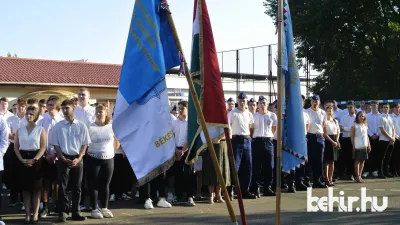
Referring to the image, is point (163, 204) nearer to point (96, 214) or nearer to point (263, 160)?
point (96, 214)

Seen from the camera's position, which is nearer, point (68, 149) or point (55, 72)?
point (68, 149)

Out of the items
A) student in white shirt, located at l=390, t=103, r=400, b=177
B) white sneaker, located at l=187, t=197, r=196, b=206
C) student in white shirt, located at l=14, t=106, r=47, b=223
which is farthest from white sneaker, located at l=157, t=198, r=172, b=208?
student in white shirt, located at l=390, t=103, r=400, b=177

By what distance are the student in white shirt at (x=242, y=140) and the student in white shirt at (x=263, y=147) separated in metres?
0.35

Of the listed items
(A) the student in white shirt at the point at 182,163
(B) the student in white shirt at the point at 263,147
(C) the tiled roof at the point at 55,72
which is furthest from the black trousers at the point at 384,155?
(C) the tiled roof at the point at 55,72

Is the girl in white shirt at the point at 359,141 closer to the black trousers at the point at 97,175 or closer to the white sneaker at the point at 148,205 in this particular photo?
the white sneaker at the point at 148,205

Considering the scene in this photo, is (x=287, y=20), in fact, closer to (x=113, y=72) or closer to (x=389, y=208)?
(x=389, y=208)

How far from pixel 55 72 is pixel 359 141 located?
27.6m

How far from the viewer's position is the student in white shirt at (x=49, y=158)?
984cm

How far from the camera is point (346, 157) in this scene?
15938 millimetres

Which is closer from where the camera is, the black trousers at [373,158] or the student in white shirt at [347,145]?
the student in white shirt at [347,145]

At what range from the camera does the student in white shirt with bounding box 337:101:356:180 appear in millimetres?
15883

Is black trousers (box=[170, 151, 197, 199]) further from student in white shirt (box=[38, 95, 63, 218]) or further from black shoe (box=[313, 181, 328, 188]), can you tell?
black shoe (box=[313, 181, 328, 188])

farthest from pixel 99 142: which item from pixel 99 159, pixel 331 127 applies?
pixel 331 127

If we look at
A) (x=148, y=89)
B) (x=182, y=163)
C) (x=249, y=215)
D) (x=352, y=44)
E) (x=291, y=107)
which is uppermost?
(x=352, y=44)
